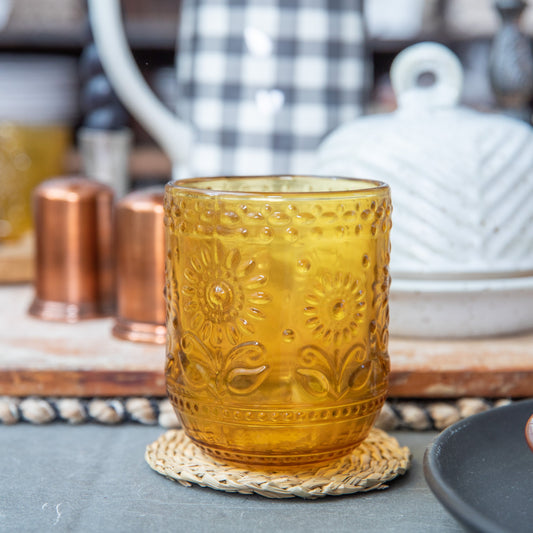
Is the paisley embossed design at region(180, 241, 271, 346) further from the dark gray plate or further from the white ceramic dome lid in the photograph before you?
the white ceramic dome lid

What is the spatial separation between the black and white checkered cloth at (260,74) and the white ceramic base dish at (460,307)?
1.08 feet

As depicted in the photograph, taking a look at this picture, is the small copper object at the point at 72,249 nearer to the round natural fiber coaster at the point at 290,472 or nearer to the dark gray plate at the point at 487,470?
the round natural fiber coaster at the point at 290,472

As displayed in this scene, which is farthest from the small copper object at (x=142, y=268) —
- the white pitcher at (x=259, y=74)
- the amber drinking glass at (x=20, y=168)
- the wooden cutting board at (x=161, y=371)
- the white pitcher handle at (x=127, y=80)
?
the amber drinking glass at (x=20, y=168)

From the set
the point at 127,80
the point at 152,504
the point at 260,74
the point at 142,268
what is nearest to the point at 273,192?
the point at 152,504

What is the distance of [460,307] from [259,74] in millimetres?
411

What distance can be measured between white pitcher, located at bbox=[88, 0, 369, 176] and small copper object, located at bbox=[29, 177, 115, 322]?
0.65ft

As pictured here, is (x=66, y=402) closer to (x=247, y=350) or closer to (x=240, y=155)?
(x=247, y=350)

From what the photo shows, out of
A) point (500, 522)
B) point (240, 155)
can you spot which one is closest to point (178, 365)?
point (500, 522)

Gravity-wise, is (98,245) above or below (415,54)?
below

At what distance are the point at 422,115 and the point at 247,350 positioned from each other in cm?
29

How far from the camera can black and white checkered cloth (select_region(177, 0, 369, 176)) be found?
2.81 ft

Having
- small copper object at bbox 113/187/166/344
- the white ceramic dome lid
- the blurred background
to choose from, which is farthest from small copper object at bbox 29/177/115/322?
the blurred background

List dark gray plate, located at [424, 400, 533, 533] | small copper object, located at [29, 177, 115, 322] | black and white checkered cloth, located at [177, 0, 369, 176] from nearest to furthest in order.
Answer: dark gray plate, located at [424, 400, 533, 533]
small copper object, located at [29, 177, 115, 322]
black and white checkered cloth, located at [177, 0, 369, 176]

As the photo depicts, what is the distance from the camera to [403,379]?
49cm
